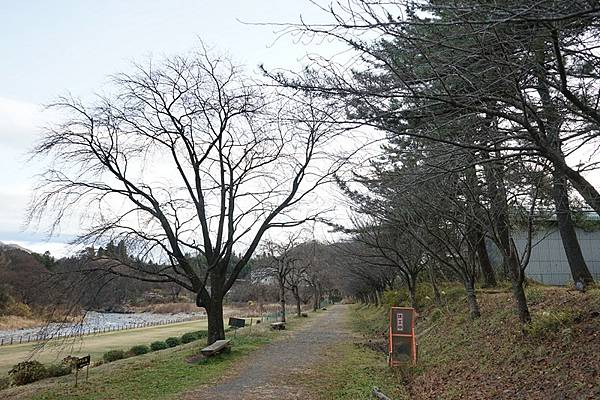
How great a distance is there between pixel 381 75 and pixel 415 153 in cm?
159

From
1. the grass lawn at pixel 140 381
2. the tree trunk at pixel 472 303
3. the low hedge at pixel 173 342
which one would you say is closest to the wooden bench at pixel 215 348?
the grass lawn at pixel 140 381

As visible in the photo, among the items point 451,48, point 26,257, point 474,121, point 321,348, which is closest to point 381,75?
point 451,48

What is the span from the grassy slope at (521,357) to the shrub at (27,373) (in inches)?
353

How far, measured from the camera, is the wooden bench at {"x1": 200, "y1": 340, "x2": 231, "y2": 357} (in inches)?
543

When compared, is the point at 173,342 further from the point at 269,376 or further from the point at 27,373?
the point at 269,376

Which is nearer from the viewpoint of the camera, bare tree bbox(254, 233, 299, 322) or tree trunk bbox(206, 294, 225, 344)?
tree trunk bbox(206, 294, 225, 344)

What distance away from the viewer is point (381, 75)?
490 centimetres

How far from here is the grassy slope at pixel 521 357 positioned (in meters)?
6.80

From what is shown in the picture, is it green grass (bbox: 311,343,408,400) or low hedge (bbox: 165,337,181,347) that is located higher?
low hedge (bbox: 165,337,181,347)

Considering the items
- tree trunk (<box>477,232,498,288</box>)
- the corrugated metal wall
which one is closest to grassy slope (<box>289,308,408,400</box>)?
tree trunk (<box>477,232,498,288</box>)

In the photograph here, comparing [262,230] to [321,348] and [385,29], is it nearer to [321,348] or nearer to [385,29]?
[321,348]

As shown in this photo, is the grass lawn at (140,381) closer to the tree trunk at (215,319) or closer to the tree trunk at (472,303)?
the tree trunk at (215,319)

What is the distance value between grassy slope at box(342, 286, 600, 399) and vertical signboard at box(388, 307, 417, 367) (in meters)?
0.33

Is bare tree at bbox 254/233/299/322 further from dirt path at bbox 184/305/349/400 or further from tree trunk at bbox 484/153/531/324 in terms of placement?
tree trunk at bbox 484/153/531/324
